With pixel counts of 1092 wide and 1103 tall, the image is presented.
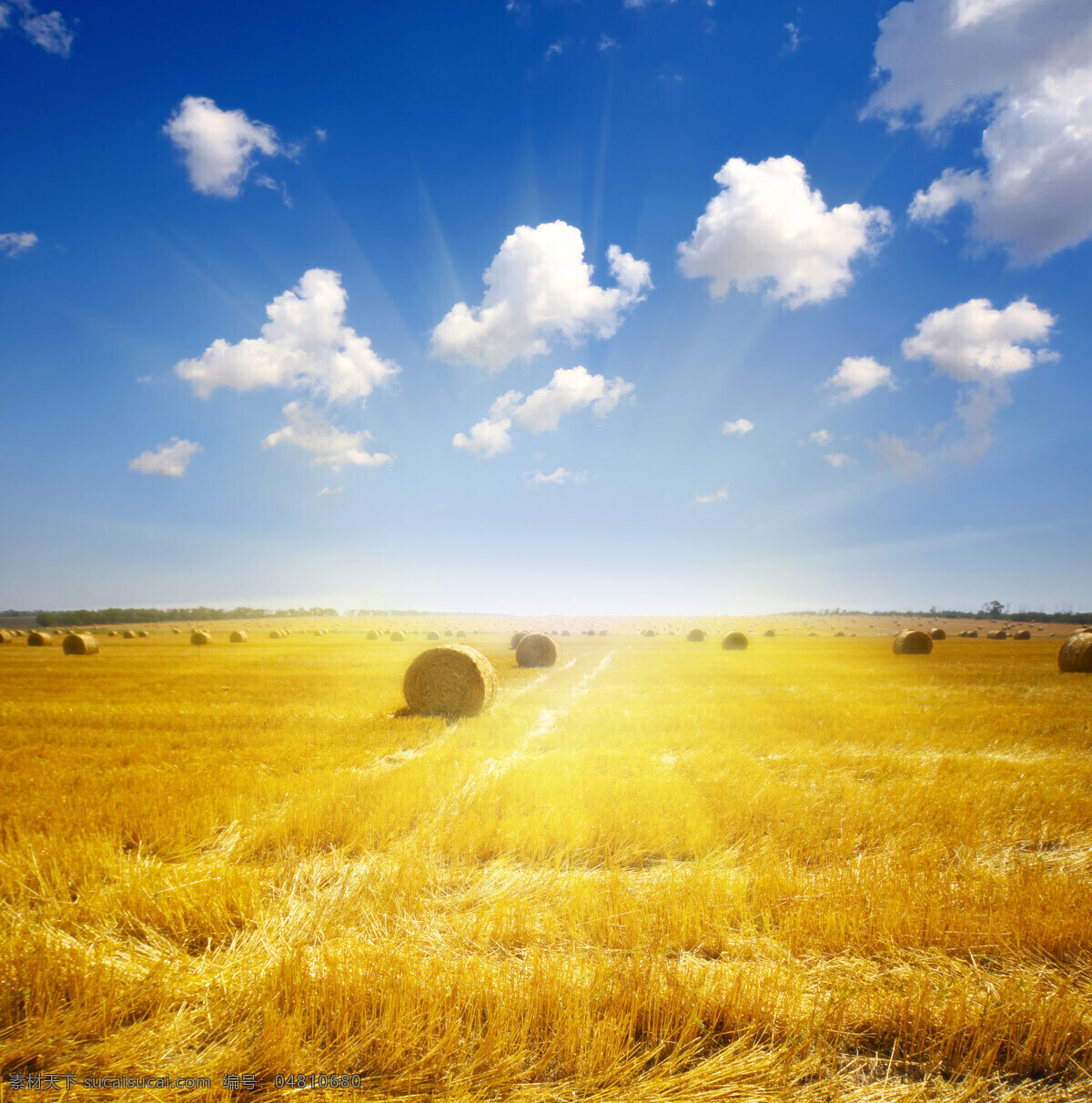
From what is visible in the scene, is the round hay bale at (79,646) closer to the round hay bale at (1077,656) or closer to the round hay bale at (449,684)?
the round hay bale at (449,684)

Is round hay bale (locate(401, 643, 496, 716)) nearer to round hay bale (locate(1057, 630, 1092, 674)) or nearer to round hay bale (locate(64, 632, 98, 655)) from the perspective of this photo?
round hay bale (locate(1057, 630, 1092, 674))

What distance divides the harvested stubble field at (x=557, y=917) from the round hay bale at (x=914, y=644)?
99.2 feet

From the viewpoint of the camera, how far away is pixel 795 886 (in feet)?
15.7

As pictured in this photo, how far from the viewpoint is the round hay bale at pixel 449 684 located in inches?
576

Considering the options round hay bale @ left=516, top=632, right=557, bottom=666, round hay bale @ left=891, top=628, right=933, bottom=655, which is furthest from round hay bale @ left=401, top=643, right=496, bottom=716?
round hay bale @ left=891, top=628, right=933, bottom=655

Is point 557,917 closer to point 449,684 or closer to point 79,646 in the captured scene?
point 449,684

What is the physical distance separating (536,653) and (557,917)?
24552mm

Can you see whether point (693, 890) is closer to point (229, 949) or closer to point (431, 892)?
point (431, 892)

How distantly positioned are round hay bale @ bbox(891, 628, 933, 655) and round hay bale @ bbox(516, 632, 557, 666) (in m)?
24.8

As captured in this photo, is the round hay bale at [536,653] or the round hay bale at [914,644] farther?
the round hay bale at [914,644]

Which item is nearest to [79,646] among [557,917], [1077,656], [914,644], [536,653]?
[536,653]

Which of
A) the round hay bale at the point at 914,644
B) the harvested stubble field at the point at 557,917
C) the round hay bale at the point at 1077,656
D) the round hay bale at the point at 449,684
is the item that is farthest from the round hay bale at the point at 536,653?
the round hay bale at the point at 914,644

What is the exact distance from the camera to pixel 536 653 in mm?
28797

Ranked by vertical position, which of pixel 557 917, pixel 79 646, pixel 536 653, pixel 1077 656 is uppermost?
pixel 557 917
